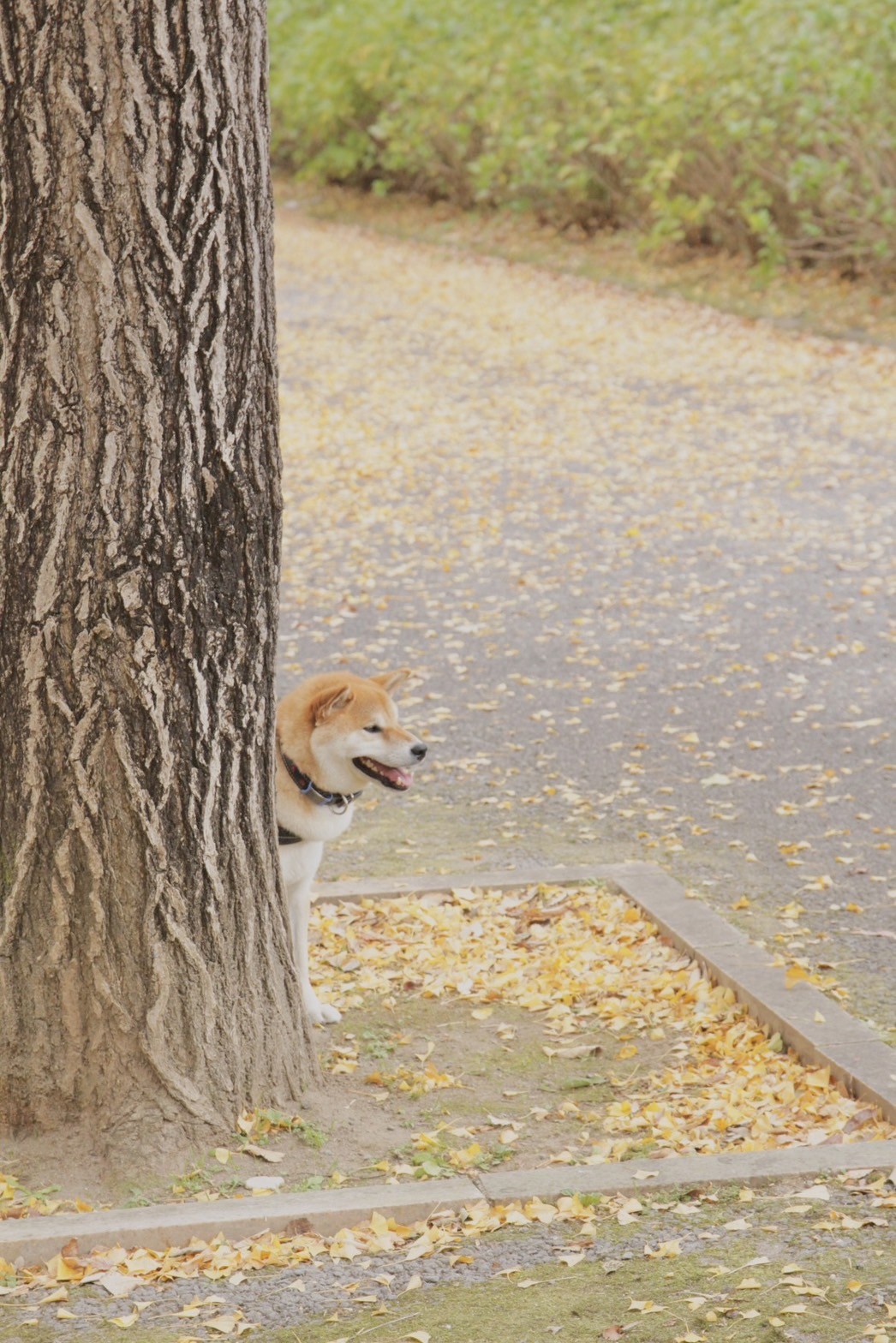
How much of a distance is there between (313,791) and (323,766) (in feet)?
0.31

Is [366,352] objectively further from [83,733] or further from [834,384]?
[83,733]

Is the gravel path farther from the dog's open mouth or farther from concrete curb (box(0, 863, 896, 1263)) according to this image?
the dog's open mouth

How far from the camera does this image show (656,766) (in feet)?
24.0

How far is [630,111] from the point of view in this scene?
779 inches

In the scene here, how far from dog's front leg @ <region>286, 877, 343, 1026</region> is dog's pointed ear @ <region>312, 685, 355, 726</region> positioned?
47 centimetres

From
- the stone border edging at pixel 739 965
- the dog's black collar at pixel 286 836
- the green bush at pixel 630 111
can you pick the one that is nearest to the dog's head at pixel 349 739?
the dog's black collar at pixel 286 836

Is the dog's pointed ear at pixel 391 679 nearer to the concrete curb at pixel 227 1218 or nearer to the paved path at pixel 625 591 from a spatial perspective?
the paved path at pixel 625 591

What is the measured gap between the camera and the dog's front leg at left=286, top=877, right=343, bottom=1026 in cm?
491

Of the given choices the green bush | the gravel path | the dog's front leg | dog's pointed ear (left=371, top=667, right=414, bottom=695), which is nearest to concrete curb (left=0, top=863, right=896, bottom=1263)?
the gravel path

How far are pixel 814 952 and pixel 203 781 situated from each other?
2.36m

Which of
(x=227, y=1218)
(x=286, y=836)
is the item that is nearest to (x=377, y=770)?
(x=286, y=836)

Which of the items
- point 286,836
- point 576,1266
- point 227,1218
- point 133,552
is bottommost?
point 227,1218

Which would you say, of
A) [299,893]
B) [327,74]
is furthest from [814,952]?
[327,74]

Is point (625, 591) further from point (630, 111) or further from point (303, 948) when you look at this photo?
point (630, 111)
